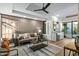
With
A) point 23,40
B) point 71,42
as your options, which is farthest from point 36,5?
point 71,42

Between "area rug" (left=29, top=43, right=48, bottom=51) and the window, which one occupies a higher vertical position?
the window

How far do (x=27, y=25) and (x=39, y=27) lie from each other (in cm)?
25

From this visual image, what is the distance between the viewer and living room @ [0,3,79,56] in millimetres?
2037

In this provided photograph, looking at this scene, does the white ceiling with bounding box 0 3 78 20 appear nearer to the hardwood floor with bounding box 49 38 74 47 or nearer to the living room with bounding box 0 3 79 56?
the living room with bounding box 0 3 79 56

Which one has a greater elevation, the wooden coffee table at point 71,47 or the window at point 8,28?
the window at point 8,28

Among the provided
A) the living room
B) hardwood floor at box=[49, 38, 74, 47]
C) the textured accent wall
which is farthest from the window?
hardwood floor at box=[49, 38, 74, 47]

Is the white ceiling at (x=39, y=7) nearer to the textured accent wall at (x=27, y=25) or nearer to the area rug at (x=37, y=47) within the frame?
the textured accent wall at (x=27, y=25)

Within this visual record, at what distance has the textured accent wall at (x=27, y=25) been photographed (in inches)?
81.4

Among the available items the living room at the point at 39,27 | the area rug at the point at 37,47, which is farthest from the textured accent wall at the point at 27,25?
the area rug at the point at 37,47

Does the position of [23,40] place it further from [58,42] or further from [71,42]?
[71,42]

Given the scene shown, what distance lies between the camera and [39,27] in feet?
6.91

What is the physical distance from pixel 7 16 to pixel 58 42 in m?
1.17

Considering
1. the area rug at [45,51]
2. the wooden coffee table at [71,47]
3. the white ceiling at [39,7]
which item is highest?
the white ceiling at [39,7]

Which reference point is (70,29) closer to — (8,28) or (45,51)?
(45,51)
